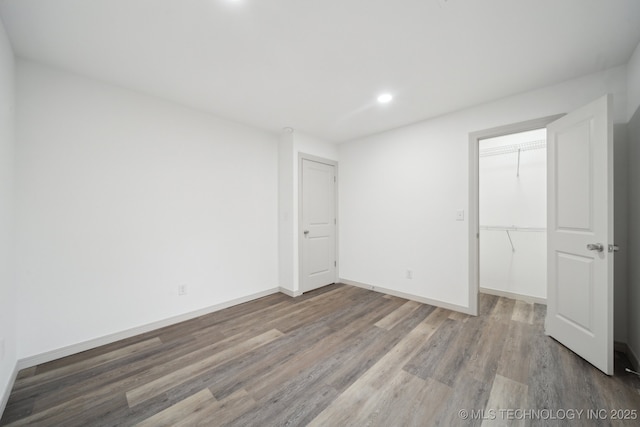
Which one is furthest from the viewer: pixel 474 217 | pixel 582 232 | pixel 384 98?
pixel 474 217

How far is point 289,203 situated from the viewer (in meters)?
3.66

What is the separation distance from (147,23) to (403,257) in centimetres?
361

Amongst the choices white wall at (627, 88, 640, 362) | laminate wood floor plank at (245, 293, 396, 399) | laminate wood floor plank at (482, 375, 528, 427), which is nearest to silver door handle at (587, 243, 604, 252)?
white wall at (627, 88, 640, 362)

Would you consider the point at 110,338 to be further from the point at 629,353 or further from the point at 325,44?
the point at 629,353

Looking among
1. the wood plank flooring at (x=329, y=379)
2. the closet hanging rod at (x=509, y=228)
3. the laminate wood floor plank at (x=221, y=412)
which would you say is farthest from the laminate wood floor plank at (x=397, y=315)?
the closet hanging rod at (x=509, y=228)

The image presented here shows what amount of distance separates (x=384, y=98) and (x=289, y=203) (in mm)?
1920

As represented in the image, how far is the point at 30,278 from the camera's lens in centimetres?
197

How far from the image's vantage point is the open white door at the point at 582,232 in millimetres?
1820

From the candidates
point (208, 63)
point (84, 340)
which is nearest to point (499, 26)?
point (208, 63)

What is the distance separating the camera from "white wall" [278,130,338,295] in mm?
3609

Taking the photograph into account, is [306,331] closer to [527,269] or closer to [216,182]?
[216,182]

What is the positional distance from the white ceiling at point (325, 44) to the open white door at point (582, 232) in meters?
0.60

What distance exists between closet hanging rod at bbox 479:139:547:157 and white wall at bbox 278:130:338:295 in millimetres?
2687

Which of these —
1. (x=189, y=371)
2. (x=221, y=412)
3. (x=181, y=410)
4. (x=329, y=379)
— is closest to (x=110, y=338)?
(x=189, y=371)
